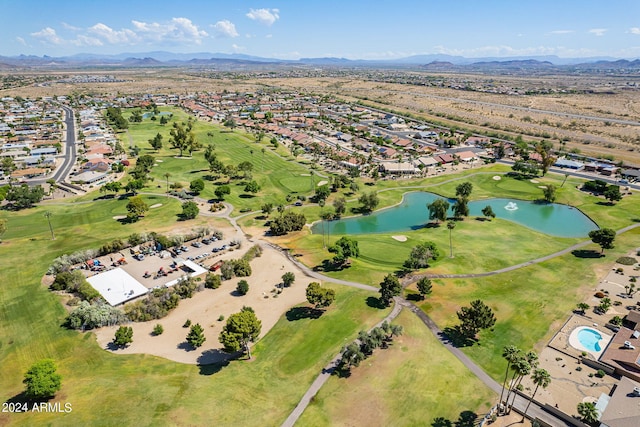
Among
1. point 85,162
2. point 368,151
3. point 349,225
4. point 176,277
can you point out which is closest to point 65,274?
point 176,277

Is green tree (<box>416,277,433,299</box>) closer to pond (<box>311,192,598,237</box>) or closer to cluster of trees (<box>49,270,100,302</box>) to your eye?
pond (<box>311,192,598,237</box>)

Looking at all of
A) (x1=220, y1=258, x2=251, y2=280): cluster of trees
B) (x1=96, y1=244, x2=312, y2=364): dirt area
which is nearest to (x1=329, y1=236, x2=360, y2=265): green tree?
(x1=96, y1=244, x2=312, y2=364): dirt area

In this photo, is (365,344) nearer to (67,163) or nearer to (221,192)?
(221,192)

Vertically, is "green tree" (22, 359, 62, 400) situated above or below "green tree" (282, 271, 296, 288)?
above

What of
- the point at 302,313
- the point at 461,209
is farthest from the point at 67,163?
the point at 461,209

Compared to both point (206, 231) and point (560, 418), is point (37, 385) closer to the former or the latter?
point (206, 231)
